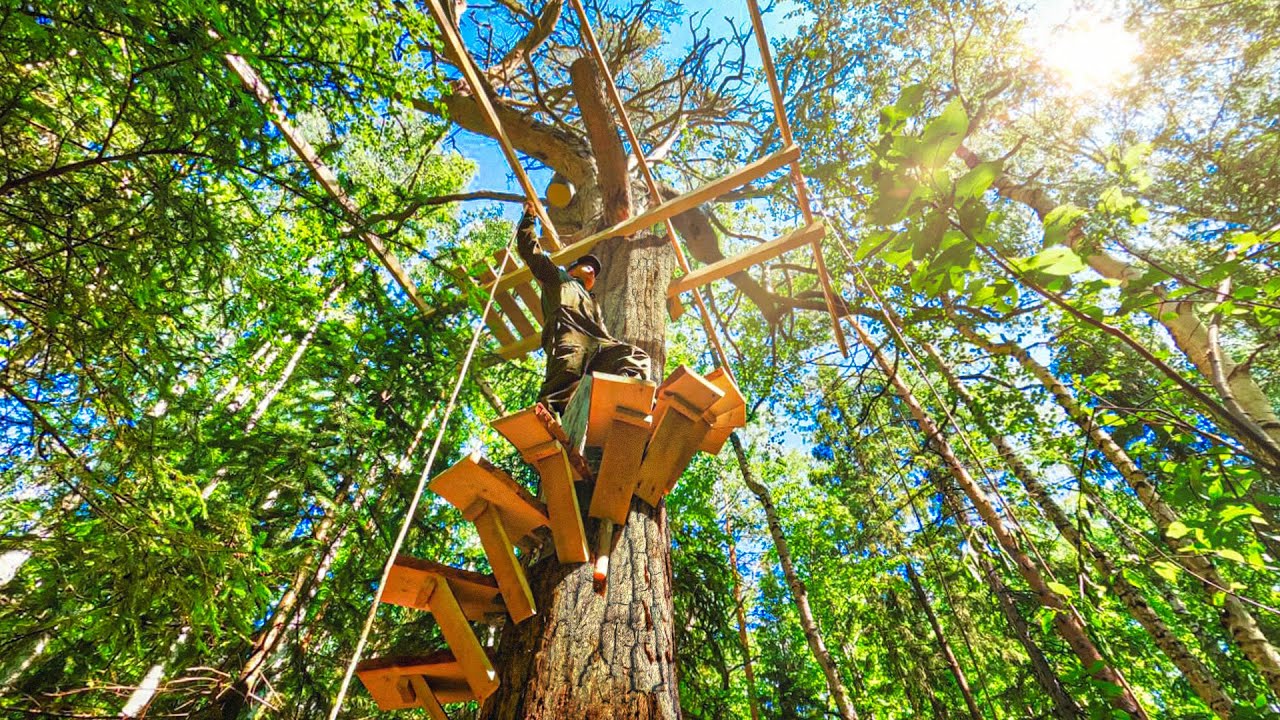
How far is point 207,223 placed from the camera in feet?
8.52

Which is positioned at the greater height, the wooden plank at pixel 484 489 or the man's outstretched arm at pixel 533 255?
the man's outstretched arm at pixel 533 255

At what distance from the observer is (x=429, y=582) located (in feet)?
5.50

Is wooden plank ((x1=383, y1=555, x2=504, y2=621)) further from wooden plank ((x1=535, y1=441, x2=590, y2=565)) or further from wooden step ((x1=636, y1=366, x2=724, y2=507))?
wooden step ((x1=636, y1=366, x2=724, y2=507))

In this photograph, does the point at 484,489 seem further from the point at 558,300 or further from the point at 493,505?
the point at 558,300

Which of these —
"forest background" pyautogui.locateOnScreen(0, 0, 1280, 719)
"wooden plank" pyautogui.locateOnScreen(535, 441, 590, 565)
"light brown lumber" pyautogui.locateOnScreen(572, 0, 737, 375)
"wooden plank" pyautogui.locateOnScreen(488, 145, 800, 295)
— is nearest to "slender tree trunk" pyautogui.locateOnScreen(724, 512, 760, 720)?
"forest background" pyautogui.locateOnScreen(0, 0, 1280, 719)

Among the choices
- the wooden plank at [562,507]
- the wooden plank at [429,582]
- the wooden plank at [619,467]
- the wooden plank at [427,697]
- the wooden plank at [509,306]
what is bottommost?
the wooden plank at [427,697]

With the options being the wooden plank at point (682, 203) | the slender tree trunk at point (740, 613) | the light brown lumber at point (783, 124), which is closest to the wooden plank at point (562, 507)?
the light brown lumber at point (783, 124)

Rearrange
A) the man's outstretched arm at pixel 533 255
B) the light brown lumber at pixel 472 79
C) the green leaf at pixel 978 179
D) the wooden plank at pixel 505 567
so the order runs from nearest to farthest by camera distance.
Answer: the green leaf at pixel 978 179 < the wooden plank at pixel 505 567 < the light brown lumber at pixel 472 79 < the man's outstretched arm at pixel 533 255

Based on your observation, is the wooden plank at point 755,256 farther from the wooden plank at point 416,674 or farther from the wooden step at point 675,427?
the wooden plank at point 416,674

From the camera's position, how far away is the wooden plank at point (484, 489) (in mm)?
1625

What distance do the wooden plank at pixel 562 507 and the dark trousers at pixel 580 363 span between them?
2.45 feet

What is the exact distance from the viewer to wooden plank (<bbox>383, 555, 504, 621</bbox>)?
1.64 metres

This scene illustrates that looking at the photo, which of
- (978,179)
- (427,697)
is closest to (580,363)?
(427,697)

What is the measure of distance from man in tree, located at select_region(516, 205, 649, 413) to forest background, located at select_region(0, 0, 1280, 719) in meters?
0.96
